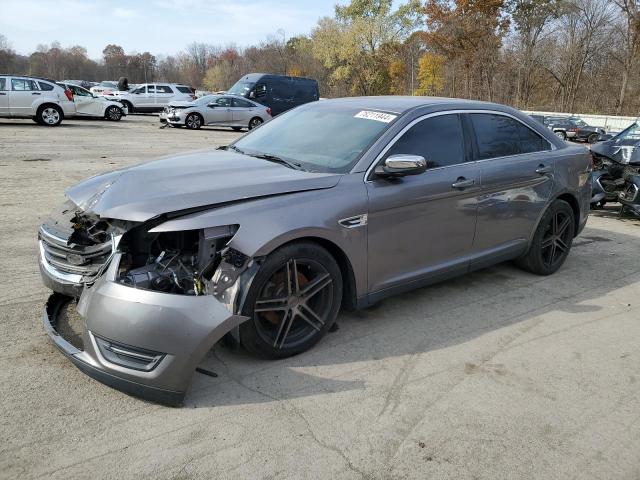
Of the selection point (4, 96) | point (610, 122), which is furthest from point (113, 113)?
point (610, 122)

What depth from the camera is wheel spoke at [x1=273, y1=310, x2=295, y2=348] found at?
3384 mm

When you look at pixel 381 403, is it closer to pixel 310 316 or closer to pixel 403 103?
pixel 310 316

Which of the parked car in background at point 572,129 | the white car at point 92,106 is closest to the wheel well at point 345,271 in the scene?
the white car at point 92,106

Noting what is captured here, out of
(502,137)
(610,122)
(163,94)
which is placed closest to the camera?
(502,137)

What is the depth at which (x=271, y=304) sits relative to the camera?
3.30 metres

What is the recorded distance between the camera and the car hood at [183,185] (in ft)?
9.98

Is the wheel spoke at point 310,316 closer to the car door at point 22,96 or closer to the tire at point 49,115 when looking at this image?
the car door at point 22,96

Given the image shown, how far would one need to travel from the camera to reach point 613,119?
3116 centimetres

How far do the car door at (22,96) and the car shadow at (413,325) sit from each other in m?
17.8

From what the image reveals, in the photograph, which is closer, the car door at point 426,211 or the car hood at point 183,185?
the car hood at point 183,185

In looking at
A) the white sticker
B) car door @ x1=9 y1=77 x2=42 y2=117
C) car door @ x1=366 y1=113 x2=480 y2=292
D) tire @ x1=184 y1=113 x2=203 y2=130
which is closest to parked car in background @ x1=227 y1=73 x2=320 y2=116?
tire @ x1=184 y1=113 x2=203 y2=130

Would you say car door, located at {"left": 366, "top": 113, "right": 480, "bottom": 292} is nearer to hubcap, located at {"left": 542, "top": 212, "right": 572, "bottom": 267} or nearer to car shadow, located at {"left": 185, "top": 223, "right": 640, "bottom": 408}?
car shadow, located at {"left": 185, "top": 223, "right": 640, "bottom": 408}

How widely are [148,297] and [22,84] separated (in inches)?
719

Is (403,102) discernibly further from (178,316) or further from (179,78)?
(179,78)
